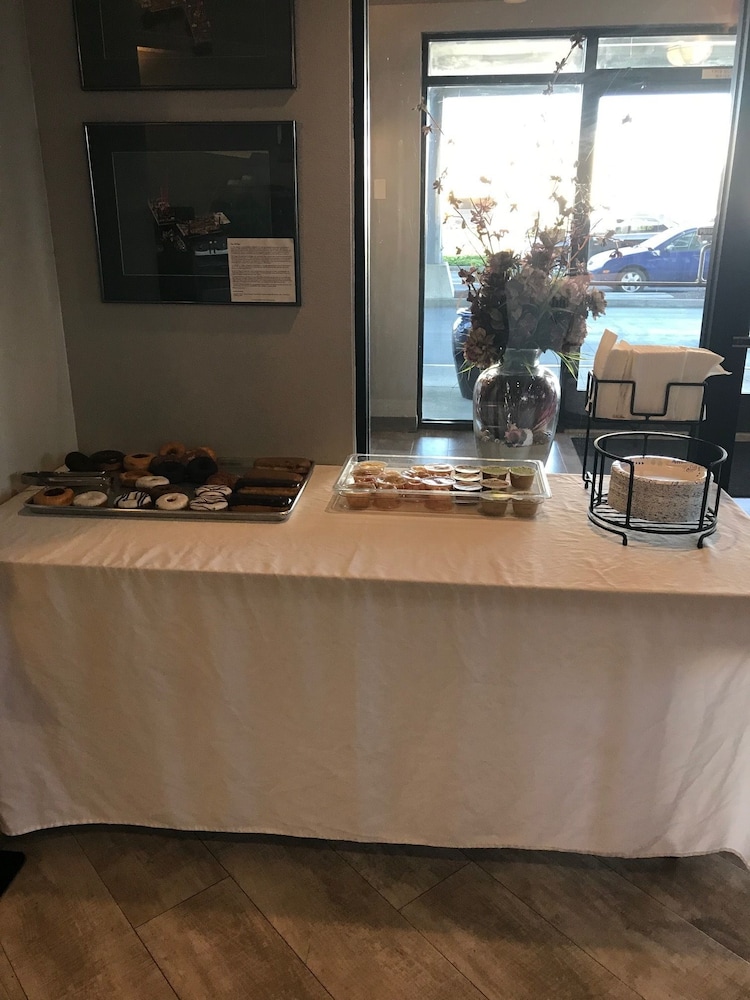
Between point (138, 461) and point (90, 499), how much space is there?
0.21m

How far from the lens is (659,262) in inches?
74.5

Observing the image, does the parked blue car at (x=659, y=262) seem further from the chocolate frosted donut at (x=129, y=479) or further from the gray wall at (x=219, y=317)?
the chocolate frosted donut at (x=129, y=479)

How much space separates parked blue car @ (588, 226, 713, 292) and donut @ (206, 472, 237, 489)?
97 cm

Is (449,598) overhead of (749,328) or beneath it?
beneath

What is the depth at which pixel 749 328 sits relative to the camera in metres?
1.71

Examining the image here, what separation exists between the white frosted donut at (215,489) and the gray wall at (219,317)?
0.25 meters

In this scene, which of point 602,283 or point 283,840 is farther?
point 602,283

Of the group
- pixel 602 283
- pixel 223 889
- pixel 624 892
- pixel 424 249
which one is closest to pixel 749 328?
pixel 602 283

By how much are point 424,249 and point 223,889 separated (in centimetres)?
185

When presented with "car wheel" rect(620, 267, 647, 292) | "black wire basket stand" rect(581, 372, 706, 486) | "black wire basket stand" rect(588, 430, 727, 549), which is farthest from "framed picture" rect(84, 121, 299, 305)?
"car wheel" rect(620, 267, 647, 292)

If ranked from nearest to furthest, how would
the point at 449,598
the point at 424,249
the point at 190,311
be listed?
the point at 449,598 < the point at 190,311 < the point at 424,249

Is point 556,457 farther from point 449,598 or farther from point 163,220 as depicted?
point 163,220

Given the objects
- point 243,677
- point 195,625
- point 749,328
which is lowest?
point 243,677

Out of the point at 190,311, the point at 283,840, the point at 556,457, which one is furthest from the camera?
the point at 556,457
